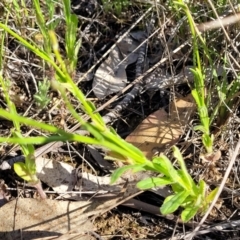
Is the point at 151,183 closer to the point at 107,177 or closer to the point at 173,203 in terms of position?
the point at 173,203

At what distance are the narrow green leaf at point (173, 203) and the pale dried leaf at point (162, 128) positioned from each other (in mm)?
316

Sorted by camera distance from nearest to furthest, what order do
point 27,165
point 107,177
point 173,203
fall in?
1. point 173,203
2. point 27,165
3. point 107,177

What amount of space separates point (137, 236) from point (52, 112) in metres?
0.51

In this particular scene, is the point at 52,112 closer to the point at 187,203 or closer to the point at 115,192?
the point at 115,192

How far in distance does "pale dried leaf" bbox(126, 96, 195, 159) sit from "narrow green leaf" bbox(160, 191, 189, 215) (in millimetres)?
316

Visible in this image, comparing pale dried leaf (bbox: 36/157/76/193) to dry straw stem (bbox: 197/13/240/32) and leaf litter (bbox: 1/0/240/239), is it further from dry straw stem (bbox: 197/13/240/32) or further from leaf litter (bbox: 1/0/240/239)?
dry straw stem (bbox: 197/13/240/32)

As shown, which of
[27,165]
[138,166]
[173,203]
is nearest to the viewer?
[138,166]

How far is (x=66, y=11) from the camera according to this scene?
4.69ft

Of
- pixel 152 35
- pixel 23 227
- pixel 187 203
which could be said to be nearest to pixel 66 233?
pixel 23 227

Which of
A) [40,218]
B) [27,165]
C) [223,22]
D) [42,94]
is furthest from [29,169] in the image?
[223,22]

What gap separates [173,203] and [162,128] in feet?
1.34

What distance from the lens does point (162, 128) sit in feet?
5.00

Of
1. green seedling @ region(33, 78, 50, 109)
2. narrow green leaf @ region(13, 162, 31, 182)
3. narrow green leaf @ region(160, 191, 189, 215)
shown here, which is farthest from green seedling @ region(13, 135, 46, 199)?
narrow green leaf @ region(160, 191, 189, 215)

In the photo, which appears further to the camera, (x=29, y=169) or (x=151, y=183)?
(x=29, y=169)
